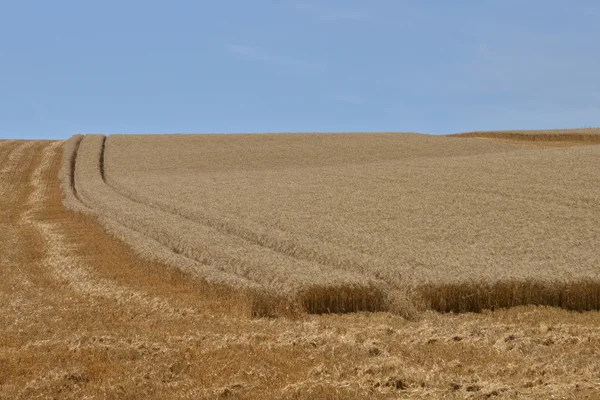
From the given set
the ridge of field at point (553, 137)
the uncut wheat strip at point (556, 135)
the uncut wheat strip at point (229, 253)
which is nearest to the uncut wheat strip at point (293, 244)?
the uncut wheat strip at point (229, 253)

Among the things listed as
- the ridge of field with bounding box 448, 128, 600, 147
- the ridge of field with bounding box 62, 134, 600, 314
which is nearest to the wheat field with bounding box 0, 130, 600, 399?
the ridge of field with bounding box 62, 134, 600, 314

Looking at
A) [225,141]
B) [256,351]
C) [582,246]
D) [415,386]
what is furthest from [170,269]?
[225,141]

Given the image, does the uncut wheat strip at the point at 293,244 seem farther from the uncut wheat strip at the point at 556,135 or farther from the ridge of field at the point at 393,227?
the uncut wheat strip at the point at 556,135

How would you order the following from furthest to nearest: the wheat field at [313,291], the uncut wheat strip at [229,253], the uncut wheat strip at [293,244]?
the uncut wheat strip at [293,244]
the uncut wheat strip at [229,253]
the wheat field at [313,291]

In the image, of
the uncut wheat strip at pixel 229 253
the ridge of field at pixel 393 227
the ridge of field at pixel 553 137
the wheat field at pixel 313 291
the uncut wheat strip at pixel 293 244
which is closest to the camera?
the wheat field at pixel 313 291

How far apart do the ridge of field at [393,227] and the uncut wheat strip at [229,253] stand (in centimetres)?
4

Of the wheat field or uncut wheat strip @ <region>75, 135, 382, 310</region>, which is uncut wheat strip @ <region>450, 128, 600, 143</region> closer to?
the wheat field

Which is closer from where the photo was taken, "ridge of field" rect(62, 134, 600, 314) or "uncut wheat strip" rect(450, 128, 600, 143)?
"ridge of field" rect(62, 134, 600, 314)

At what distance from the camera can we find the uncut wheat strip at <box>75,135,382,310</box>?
12.8m

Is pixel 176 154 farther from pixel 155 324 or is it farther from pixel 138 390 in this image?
pixel 138 390

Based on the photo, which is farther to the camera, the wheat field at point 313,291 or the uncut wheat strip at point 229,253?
the uncut wheat strip at point 229,253

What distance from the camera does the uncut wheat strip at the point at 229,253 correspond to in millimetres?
12766

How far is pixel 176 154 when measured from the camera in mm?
48250

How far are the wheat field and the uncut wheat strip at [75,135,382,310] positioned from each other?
0.20 ft
